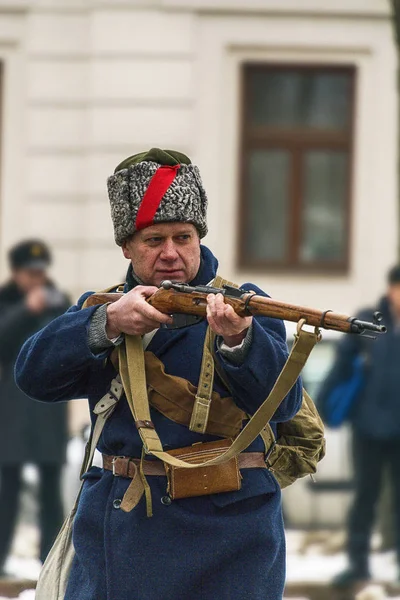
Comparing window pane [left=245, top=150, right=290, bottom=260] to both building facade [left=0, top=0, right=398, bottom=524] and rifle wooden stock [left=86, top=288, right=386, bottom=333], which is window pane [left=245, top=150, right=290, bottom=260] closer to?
building facade [left=0, top=0, right=398, bottom=524]

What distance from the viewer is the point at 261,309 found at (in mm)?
3611

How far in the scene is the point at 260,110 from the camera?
14.5 metres

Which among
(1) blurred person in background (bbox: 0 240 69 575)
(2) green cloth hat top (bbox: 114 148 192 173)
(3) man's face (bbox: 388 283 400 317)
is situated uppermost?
(2) green cloth hat top (bbox: 114 148 192 173)

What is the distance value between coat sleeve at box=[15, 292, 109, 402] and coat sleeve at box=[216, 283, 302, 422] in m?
0.33

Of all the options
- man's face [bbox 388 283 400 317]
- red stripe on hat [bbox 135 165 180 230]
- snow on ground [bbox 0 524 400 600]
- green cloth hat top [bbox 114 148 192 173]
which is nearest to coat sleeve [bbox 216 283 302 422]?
red stripe on hat [bbox 135 165 180 230]

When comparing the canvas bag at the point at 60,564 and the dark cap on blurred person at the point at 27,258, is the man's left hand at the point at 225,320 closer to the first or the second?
the canvas bag at the point at 60,564

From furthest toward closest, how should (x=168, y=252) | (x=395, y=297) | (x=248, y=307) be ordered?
(x=395, y=297) → (x=168, y=252) → (x=248, y=307)

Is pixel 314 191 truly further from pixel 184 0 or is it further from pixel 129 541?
pixel 129 541

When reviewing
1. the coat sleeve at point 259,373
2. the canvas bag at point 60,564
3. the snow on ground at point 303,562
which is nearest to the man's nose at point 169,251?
the coat sleeve at point 259,373

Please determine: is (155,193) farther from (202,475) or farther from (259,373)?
(202,475)

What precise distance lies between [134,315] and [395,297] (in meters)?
5.02

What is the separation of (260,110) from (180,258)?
35.2 feet

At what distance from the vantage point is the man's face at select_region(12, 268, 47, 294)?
8.68m

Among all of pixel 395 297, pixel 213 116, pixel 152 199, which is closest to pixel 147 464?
pixel 152 199
